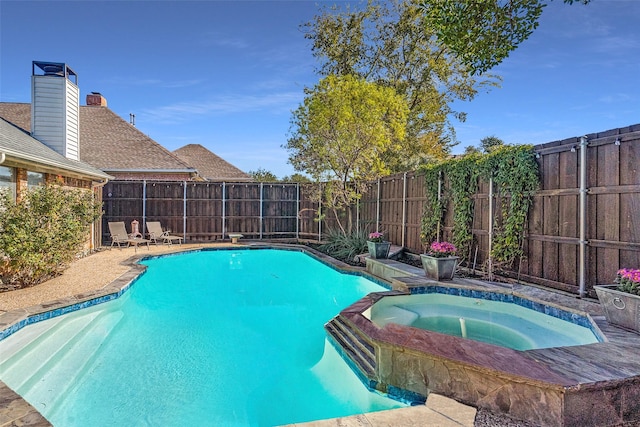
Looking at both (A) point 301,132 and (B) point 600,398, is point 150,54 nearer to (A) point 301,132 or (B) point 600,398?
(A) point 301,132

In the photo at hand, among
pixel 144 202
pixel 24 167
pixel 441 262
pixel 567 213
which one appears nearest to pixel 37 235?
pixel 24 167

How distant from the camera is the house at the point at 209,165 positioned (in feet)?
72.2

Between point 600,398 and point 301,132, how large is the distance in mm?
9823

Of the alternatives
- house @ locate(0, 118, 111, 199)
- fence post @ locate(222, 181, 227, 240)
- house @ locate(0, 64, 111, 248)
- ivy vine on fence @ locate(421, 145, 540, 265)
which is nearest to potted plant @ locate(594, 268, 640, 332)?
ivy vine on fence @ locate(421, 145, 540, 265)

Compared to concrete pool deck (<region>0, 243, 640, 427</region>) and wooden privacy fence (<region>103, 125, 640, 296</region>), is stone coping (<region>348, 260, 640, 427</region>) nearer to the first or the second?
concrete pool deck (<region>0, 243, 640, 427</region>)

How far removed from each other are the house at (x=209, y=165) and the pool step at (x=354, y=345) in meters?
18.0

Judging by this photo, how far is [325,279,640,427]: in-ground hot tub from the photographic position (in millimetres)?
2381

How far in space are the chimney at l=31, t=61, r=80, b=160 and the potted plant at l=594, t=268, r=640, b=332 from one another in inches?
474

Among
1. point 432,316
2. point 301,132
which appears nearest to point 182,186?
point 301,132

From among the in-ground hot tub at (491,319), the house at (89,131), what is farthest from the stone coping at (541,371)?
the house at (89,131)

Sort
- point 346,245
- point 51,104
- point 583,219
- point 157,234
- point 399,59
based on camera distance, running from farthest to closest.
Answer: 1. point 399,59
2. point 157,234
3. point 346,245
4. point 51,104
5. point 583,219

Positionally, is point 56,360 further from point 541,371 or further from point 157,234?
point 157,234

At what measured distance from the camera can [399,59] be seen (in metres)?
14.9

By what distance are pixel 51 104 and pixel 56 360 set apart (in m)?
8.38
